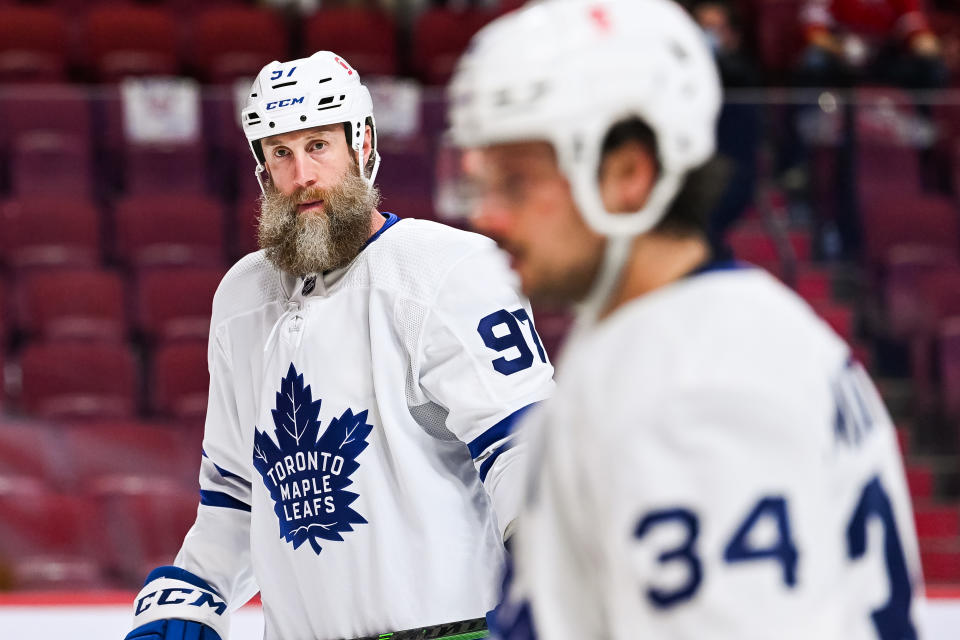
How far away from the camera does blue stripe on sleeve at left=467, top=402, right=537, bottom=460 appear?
5.88 feet

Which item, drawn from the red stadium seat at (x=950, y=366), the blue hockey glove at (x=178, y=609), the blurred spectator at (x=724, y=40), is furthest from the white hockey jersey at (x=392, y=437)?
the blurred spectator at (x=724, y=40)

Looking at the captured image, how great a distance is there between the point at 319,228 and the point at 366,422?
306mm

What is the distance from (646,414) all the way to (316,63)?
1.39 meters

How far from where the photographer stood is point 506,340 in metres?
1.85

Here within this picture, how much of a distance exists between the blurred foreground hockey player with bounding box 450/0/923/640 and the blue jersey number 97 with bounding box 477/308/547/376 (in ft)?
2.61

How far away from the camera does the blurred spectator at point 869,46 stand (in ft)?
18.1

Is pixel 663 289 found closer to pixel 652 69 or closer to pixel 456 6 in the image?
pixel 652 69

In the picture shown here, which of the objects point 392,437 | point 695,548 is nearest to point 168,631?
point 392,437

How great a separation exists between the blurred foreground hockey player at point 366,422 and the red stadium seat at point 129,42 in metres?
4.34

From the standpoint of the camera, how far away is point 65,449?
416 cm

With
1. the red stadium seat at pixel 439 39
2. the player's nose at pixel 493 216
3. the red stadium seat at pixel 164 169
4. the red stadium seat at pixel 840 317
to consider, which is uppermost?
the red stadium seat at pixel 439 39

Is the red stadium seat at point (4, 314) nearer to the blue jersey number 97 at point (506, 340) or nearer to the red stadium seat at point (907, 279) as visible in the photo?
the red stadium seat at point (907, 279)

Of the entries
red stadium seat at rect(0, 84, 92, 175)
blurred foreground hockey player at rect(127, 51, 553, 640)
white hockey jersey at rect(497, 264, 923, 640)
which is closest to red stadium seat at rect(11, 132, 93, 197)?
red stadium seat at rect(0, 84, 92, 175)

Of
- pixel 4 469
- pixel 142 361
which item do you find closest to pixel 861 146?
pixel 142 361
